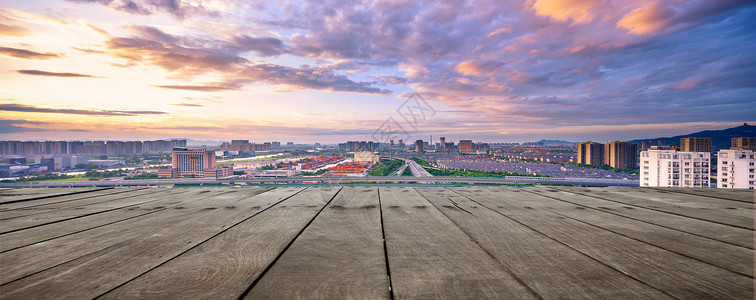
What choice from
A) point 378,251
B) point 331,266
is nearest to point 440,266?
point 378,251

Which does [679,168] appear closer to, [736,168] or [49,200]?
[736,168]

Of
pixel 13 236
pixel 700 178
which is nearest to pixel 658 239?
pixel 13 236

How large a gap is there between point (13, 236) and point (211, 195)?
2.52m

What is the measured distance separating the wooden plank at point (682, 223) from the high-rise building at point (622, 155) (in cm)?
8585

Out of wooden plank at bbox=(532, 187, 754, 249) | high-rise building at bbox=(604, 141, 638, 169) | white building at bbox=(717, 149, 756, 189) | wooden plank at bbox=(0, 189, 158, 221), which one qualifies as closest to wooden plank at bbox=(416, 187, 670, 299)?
wooden plank at bbox=(532, 187, 754, 249)

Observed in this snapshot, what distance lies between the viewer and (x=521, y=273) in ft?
5.59

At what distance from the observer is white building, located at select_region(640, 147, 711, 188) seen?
128ft

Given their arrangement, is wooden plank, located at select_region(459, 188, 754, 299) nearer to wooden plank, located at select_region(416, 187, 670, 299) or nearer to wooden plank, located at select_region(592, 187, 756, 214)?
wooden plank, located at select_region(416, 187, 670, 299)

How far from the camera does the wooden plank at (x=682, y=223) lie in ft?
8.31

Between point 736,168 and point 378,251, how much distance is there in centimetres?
5441

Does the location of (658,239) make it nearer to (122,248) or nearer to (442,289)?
(442,289)

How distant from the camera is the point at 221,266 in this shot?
184cm

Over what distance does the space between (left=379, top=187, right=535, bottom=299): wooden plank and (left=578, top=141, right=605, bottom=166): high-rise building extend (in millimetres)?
93141

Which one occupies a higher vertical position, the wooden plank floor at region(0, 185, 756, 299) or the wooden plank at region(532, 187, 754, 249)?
the wooden plank floor at region(0, 185, 756, 299)
